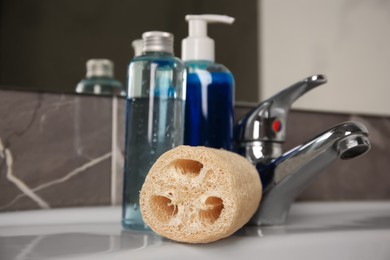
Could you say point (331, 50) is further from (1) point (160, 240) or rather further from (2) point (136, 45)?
(1) point (160, 240)

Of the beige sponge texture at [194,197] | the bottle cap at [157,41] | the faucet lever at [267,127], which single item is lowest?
the beige sponge texture at [194,197]

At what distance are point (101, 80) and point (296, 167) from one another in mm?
301

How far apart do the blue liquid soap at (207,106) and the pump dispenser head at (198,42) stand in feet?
0.03

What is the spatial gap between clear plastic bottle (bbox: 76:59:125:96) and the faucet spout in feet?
0.76

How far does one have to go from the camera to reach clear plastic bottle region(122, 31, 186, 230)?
0.53m

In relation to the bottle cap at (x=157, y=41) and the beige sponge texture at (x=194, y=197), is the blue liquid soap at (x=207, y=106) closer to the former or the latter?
the bottle cap at (x=157, y=41)

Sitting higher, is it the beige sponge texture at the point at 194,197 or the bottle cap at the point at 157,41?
the bottle cap at the point at 157,41

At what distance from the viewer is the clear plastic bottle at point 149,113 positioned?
53 centimetres

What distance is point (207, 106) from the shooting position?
1.98 ft

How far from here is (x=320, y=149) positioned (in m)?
0.55

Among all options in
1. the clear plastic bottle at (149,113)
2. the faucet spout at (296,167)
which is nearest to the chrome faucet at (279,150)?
the faucet spout at (296,167)

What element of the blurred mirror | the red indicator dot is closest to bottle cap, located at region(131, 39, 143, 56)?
the blurred mirror

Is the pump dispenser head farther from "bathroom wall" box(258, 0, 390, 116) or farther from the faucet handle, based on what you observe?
"bathroom wall" box(258, 0, 390, 116)

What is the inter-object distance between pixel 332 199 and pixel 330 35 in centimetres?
30
